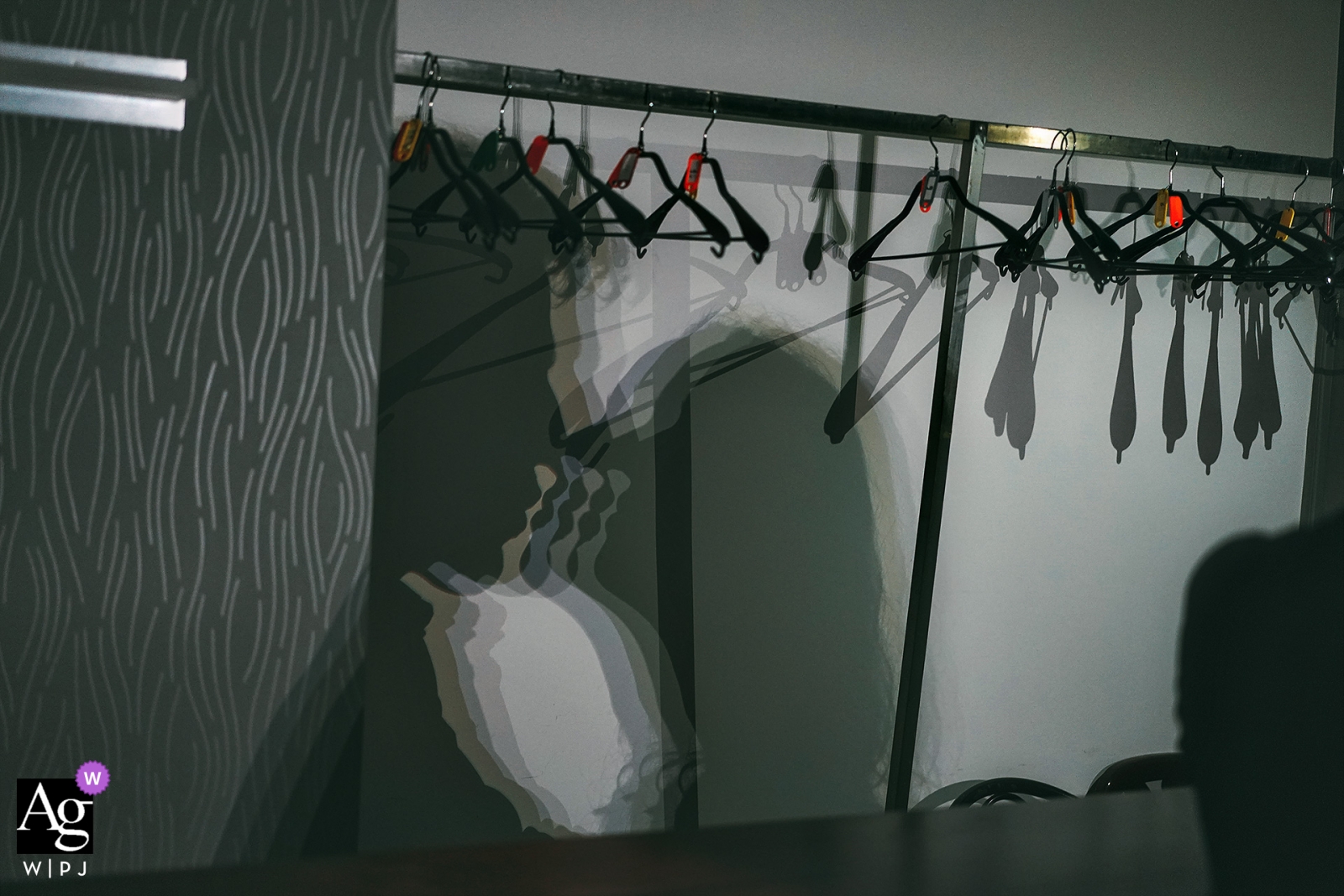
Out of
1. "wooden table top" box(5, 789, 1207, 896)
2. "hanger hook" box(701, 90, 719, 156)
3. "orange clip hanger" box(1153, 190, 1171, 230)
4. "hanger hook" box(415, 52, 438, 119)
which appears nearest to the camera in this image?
"wooden table top" box(5, 789, 1207, 896)

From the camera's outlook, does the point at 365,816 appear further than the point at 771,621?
No

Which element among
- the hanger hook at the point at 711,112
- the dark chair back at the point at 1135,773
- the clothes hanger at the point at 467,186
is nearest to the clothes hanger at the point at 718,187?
the hanger hook at the point at 711,112

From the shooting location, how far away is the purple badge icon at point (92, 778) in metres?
1.00

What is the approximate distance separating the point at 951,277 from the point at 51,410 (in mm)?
1415

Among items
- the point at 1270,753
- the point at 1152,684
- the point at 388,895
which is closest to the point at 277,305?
the point at 388,895

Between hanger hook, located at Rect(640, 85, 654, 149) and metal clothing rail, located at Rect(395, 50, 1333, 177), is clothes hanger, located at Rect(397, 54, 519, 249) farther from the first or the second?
hanger hook, located at Rect(640, 85, 654, 149)

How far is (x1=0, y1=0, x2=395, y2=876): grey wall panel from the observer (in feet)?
3.19

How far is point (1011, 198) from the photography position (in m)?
1.68

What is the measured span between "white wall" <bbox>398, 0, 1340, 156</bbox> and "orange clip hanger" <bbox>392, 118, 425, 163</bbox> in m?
0.08

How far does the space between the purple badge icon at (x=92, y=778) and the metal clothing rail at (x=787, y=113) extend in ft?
3.24

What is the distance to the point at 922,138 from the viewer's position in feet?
5.26

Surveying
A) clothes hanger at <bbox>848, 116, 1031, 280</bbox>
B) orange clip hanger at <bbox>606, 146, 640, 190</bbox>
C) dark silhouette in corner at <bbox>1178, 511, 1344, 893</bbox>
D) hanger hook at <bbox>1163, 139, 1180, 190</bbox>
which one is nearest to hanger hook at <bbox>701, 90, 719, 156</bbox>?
orange clip hanger at <bbox>606, 146, 640, 190</bbox>

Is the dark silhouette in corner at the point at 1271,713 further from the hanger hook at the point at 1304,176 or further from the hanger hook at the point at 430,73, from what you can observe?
the hanger hook at the point at 1304,176

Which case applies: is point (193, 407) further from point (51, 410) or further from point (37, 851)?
point (37, 851)
